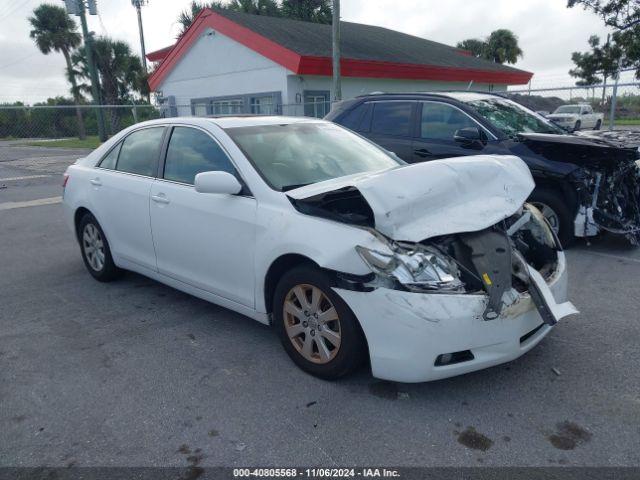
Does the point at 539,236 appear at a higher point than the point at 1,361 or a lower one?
higher

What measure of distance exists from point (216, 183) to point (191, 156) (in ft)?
2.40

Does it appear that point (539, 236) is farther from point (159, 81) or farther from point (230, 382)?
point (159, 81)

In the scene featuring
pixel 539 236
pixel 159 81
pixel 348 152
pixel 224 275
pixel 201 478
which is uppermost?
pixel 159 81

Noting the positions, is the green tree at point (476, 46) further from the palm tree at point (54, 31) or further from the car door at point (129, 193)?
the car door at point (129, 193)

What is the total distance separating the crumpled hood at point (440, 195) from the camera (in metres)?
2.97

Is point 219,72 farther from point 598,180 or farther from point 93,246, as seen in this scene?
point 598,180

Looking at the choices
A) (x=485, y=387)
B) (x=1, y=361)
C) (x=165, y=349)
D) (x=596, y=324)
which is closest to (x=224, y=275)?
(x=165, y=349)

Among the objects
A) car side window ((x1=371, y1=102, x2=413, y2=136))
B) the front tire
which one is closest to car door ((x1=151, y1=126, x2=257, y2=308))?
the front tire

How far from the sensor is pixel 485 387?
10.3 ft

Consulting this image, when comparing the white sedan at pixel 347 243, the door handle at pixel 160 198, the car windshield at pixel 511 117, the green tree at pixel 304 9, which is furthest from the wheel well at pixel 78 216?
the green tree at pixel 304 9

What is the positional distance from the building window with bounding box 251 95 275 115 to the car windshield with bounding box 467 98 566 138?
12.2 m

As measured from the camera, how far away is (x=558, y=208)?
18.7 feet

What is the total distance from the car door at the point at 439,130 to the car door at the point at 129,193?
3.36 meters

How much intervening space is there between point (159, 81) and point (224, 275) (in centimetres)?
2237
